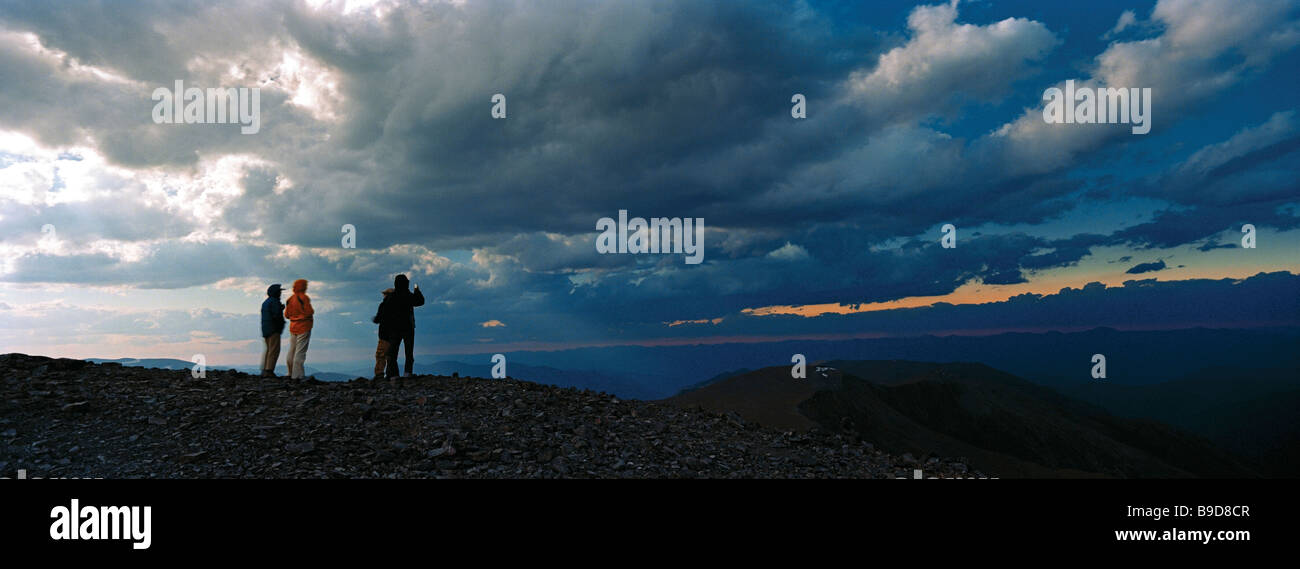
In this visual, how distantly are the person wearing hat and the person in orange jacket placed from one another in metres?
0.64

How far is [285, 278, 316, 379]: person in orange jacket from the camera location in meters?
19.0

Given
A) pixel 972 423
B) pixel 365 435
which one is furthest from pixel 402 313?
pixel 972 423

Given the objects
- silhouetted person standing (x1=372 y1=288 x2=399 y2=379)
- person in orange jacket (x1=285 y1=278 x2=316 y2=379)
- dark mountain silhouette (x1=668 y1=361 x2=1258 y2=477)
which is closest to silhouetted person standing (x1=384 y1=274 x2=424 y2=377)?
silhouetted person standing (x1=372 y1=288 x2=399 y2=379)

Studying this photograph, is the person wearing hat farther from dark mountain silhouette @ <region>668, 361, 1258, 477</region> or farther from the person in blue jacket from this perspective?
dark mountain silhouette @ <region>668, 361, 1258, 477</region>

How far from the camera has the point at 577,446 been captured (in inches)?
582

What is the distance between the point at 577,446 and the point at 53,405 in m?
13.0

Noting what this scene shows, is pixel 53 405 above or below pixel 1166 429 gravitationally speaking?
above

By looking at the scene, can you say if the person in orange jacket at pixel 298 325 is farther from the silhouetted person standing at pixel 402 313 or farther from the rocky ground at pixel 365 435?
the silhouetted person standing at pixel 402 313

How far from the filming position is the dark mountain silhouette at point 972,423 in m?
58.0

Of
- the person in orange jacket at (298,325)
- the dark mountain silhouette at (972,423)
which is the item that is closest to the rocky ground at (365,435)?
the person in orange jacket at (298,325)

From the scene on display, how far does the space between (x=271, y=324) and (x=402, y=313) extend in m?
4.29

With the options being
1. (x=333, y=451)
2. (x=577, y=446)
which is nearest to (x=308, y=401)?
(x=333, y=451)
